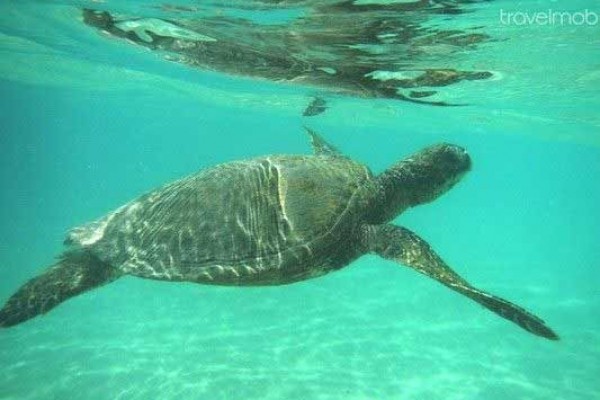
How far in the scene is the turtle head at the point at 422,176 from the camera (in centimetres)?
787

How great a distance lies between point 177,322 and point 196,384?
5.46m

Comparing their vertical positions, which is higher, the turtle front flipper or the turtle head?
the turtle head

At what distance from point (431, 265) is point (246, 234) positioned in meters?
2.50

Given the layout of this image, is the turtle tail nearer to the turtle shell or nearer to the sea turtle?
the sea turtle

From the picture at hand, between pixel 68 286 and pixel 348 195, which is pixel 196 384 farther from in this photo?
pixel 348 195

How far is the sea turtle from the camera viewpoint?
6.50m

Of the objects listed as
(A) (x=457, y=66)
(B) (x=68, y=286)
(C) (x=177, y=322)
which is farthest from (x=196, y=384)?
(A) (x=457, y=66)

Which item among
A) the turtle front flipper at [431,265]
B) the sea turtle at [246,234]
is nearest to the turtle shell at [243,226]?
the sea turtle at [246,234]

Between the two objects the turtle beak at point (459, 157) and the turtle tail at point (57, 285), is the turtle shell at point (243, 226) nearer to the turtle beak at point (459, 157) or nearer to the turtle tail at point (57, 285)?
the turtle tail at point (57, 285)

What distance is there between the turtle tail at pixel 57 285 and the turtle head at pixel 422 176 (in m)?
4.48

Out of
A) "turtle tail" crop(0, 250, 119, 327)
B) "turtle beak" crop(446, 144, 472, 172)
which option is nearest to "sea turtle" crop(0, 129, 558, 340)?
"turtle tail" crop(0, 250, 119, 327)

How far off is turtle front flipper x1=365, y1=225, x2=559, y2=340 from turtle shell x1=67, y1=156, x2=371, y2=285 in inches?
18.3

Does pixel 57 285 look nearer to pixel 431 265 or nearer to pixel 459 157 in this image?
pixel 431 265

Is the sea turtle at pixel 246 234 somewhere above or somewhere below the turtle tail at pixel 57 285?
above
